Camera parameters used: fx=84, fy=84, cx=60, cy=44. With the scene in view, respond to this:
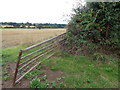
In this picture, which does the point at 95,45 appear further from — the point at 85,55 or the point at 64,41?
the point at 64,41

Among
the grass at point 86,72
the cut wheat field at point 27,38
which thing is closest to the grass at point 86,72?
the grass at point 86,72

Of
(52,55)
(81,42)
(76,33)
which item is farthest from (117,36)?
(52,55)

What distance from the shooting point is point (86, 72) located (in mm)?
2391

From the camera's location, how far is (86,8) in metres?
3.77

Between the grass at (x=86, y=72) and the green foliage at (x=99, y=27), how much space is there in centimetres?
64

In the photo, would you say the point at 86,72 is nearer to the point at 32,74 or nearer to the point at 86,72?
the point at 86,72

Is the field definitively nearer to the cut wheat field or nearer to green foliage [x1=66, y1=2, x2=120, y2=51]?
green foliage [x1=66, y1=2, x2=120, y2=51]

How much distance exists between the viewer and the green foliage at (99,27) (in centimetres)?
306

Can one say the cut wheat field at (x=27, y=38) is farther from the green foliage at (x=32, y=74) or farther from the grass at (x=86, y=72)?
the green foliage at (x=32, y=74)

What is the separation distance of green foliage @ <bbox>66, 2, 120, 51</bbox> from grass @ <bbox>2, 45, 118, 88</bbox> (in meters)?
0.64

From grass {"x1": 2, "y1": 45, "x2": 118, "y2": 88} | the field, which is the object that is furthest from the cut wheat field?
the field

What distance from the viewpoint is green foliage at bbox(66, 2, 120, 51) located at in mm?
3057

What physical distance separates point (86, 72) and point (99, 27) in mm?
1850

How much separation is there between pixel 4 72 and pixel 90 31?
340 cm
